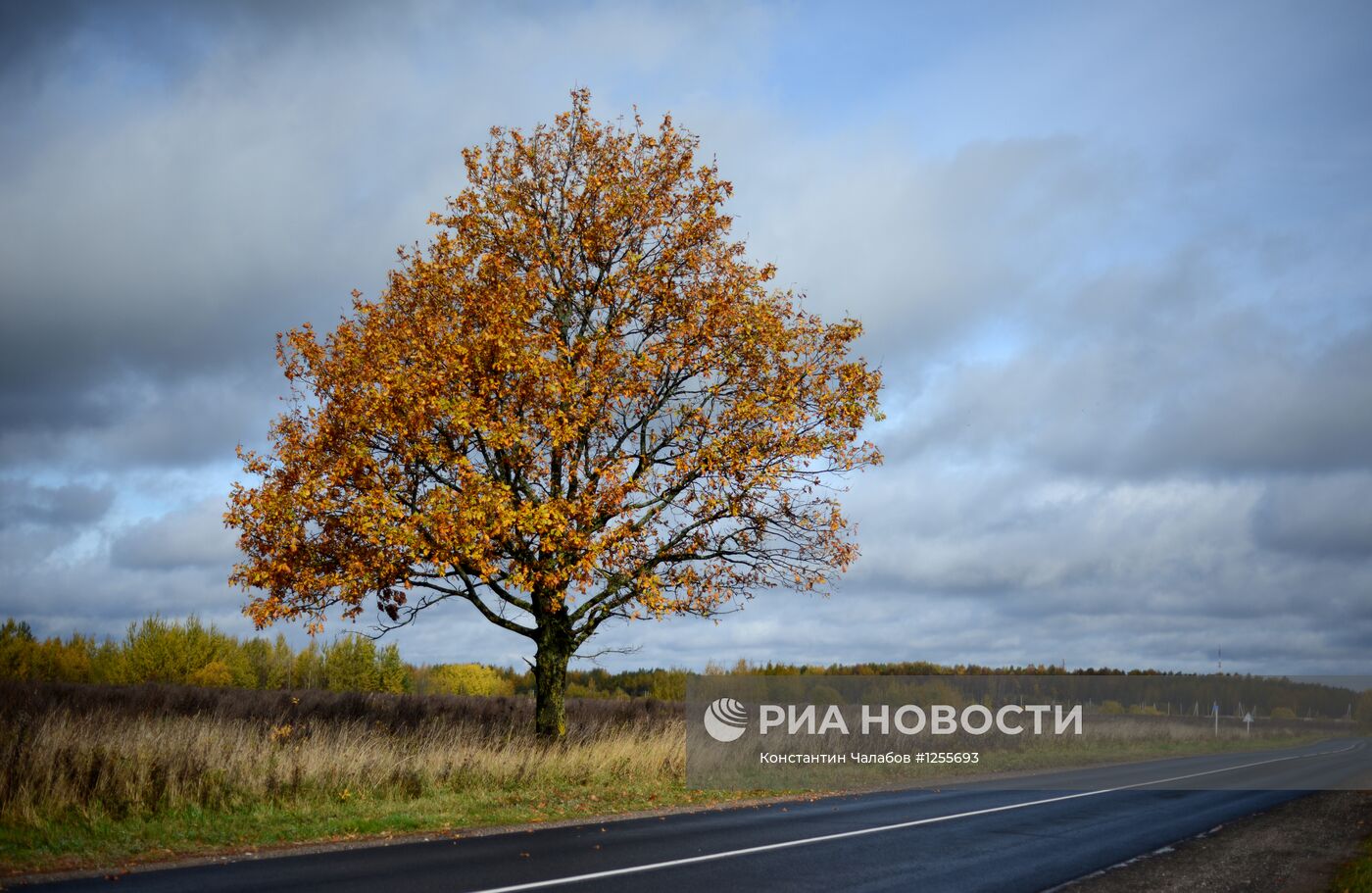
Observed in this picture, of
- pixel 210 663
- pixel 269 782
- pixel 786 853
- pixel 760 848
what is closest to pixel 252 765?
pixel 269 782

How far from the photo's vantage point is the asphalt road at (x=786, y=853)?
34.6 ft

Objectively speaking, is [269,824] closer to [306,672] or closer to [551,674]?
[551,674]

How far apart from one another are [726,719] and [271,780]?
49.8 feet

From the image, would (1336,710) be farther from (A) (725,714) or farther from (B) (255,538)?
(B) (255,538)

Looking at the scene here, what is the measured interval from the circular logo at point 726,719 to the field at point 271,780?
Answer: 1664mm

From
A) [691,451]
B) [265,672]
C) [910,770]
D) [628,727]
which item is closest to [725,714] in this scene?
[628,727]

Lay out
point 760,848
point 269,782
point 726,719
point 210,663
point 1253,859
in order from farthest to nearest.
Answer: point 210,663 → point 726,719 → point 269,782 → point 1253,859 → point 760,848

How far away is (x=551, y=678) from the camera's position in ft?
75.2

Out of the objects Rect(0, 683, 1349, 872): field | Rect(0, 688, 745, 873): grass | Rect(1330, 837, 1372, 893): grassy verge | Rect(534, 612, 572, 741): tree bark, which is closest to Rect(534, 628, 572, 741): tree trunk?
Rect(534, 612, 572, 741): tree bark

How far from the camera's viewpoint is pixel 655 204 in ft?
76.5

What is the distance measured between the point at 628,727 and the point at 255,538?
12.9 meters

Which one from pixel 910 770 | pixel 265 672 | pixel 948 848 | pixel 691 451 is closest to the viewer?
pixel 948 848

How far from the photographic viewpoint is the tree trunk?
22766 millimetres

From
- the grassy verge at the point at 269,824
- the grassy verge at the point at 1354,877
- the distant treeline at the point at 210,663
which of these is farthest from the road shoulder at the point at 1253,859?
the distant treeline at the point at 210,663
